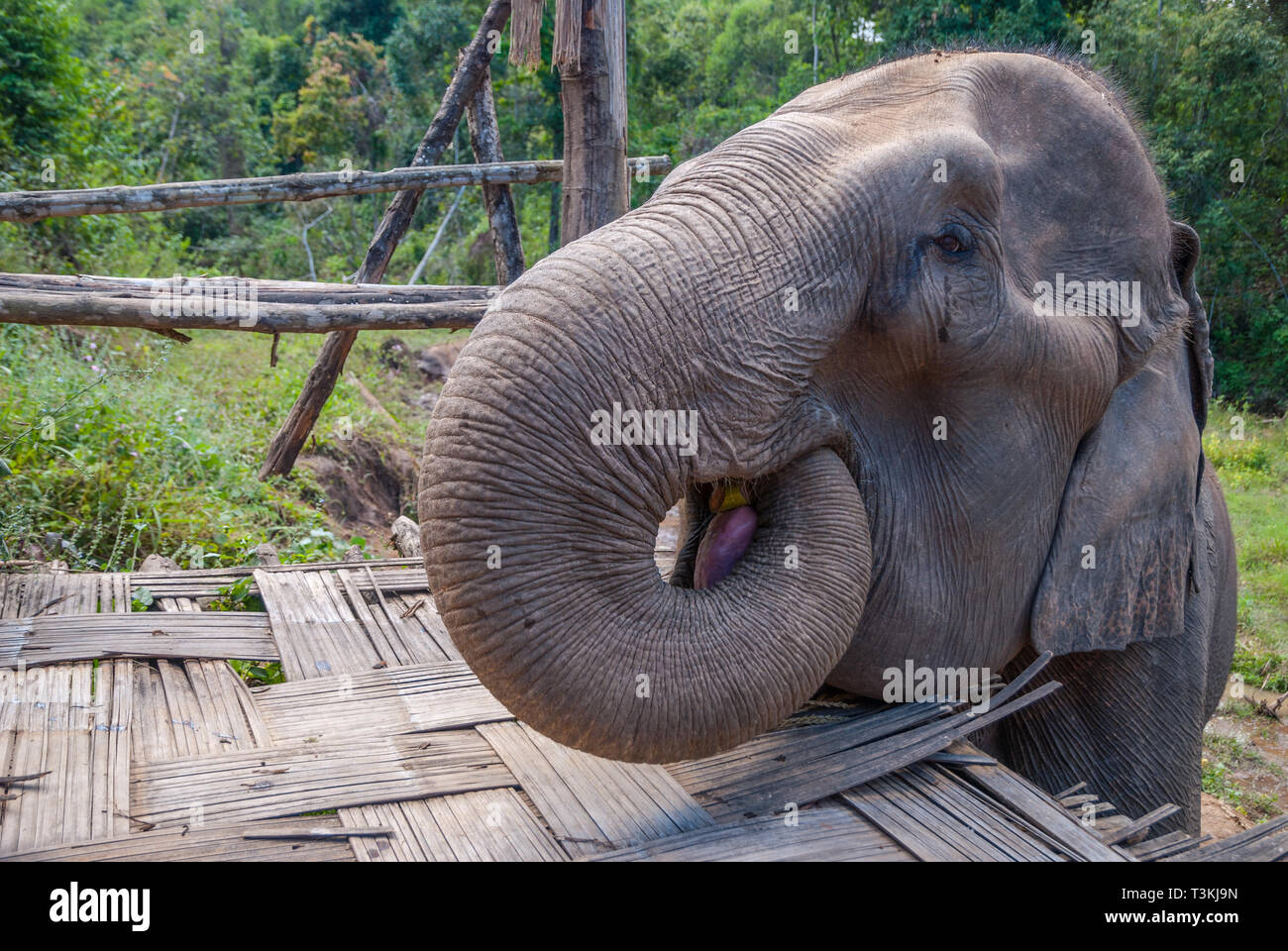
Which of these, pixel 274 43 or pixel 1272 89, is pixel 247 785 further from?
pixel 274 43

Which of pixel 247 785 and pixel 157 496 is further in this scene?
pixel 157 496

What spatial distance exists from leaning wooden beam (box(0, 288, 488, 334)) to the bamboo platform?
1.06m

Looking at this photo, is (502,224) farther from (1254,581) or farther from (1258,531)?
(1258,531)

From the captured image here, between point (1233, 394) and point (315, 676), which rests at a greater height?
point (315, 676)

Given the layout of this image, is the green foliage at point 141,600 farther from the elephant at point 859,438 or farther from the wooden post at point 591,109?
the wooden post at point 591,109

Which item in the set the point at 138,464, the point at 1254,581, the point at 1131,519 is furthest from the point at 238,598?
the point at 1254,581

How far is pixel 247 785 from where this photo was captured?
250cm

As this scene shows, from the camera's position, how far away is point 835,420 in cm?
240

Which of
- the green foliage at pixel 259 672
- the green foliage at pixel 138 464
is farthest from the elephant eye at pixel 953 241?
the green foliage at pixel 138 464

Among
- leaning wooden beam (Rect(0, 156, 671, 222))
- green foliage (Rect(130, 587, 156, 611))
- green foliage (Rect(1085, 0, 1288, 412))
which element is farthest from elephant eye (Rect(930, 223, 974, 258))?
green foliage (Rect(1085, 0, 1288, 412))

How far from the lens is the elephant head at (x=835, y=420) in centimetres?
198

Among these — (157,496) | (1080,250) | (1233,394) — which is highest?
(1080,250)
